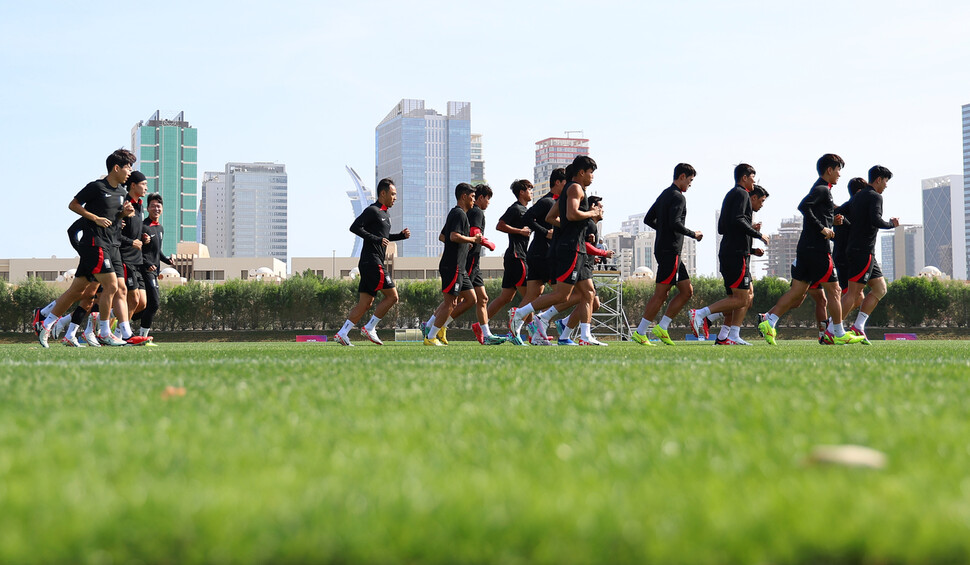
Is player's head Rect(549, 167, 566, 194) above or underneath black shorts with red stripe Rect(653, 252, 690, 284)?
above

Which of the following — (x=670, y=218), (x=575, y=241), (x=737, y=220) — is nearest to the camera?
(x=575, y=241)

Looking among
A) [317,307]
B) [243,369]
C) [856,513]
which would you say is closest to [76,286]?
[243,369]

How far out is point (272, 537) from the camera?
1250 millimetres

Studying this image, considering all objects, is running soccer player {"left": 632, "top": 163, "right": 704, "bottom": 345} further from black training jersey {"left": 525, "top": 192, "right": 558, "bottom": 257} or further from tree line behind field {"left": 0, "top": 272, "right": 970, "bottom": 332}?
tree line behind field {"left": 0, "top": 272, "right": 970, "bottom": 332}

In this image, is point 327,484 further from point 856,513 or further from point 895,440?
point 895,440

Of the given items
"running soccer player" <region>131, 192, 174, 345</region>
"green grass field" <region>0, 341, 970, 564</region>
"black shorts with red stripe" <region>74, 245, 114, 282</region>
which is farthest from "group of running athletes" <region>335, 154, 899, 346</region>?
"green grass field" <region>0, 341, 970, 564</region>

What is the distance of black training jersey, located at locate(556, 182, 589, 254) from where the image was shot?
9.62 m

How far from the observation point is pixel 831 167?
10844 mm

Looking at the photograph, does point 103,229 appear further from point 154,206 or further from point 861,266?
point 861,266

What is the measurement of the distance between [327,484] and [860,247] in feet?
34.8

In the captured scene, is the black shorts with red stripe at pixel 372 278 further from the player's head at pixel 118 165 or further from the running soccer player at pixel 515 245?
the player's head at pixel 118 165

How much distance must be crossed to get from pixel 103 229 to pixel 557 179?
5.43 m

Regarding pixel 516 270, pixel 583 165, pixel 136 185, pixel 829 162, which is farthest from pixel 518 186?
pixel 136 185

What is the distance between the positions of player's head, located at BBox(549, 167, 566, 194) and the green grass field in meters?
8.05
